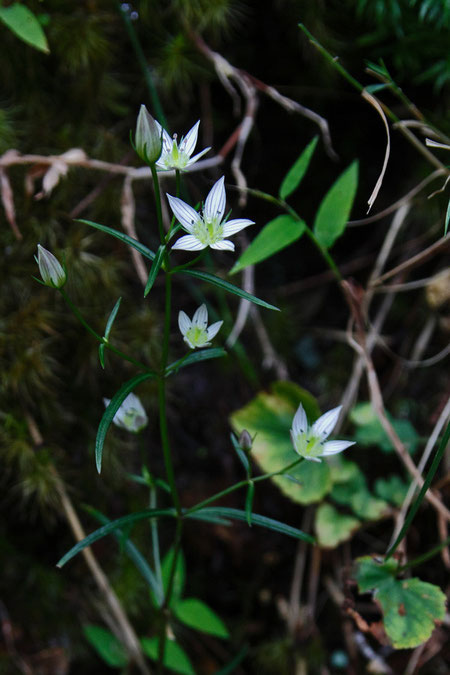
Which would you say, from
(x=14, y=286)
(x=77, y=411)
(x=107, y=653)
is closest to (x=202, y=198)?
(x=14, y=286)

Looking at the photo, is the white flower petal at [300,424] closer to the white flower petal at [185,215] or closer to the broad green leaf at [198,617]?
the white flower petal at [185,215]

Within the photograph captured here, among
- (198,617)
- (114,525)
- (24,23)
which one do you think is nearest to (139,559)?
(114,525)

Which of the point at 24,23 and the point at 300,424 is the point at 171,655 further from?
the point at 24,23

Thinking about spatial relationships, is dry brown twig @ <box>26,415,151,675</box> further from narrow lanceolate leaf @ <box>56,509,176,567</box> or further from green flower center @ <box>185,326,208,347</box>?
green flower center @ <box>185,326,208,347</box>

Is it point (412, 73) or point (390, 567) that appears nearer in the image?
point (390, 567)

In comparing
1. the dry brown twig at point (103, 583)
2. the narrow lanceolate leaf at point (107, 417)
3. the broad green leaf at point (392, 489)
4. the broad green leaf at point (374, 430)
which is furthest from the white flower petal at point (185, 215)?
the broad green leaf at point (392, 489)

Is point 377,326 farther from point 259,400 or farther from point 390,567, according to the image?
point 390,567

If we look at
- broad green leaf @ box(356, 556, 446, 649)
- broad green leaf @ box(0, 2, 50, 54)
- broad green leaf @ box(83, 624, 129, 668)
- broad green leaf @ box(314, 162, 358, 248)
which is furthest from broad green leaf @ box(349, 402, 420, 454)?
broad green leaf @ box(0, 2, 50, 54)
